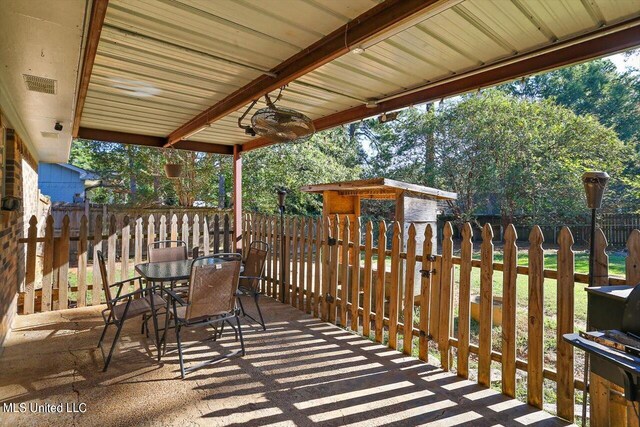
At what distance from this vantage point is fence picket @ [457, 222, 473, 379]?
2.77 metres

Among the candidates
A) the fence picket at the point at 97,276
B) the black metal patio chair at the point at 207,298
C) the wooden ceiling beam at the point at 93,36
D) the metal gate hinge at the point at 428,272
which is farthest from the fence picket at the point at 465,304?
the fence picket at the point at 97,276

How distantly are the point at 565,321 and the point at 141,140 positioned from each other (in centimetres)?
595

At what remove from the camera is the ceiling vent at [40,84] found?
2447 mm

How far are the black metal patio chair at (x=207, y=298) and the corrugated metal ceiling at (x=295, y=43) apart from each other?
165 cm

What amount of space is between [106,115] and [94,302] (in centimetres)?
254

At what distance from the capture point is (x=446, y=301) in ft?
9.60

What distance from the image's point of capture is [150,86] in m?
3.43

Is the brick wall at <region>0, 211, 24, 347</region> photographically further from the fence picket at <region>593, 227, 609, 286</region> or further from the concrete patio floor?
the fence picket at <region>593, 227, 609, 286</region>

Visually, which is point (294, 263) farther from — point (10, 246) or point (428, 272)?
point (10, 246)

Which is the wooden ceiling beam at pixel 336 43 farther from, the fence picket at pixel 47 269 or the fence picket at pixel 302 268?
the fence picket at pixel 47 269

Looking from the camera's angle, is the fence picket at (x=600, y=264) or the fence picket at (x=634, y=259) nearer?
the fence picket at (x=634, y=259)

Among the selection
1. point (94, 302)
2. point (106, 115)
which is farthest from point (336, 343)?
point (106, 115)

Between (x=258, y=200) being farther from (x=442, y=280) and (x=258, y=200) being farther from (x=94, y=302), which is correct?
(x=442, y=280)

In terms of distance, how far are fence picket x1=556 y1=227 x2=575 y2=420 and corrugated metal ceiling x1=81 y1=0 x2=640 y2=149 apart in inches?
51.3
